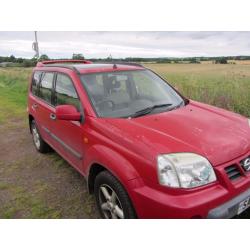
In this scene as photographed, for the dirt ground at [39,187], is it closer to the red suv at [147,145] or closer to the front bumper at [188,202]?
the red suv at [147,145]

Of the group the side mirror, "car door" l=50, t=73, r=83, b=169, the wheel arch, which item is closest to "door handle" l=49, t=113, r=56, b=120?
"car door" l=50, t=73, r=83, b=169

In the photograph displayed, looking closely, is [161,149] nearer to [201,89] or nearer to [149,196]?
[149,196]

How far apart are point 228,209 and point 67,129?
7.35 feet

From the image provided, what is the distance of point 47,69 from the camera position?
468 cm

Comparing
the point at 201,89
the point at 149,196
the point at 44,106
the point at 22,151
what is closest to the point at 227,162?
the point at 149,196

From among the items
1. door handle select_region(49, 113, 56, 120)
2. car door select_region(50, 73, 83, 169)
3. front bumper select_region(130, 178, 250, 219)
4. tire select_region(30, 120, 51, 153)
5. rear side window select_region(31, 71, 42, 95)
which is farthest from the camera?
tire select_region(30, 120, 51, 153)

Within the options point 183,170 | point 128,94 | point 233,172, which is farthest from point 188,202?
point 128,94

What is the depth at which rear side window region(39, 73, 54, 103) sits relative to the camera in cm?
438

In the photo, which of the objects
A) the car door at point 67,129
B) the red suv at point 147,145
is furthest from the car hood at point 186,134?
the car door at point 67,129

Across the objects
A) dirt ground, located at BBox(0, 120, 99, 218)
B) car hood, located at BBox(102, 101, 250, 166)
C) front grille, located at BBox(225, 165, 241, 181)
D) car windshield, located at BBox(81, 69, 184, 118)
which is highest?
car windshield, located at BBox(81, 69, 184, 118)

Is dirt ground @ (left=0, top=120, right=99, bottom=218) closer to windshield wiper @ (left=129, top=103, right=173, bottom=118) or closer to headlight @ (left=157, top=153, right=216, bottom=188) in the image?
windshield wiper @ (left=129, top=103, right=173, bottom=118)

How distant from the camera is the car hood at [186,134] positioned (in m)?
2.38

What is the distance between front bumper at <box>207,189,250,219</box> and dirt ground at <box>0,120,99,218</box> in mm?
1575

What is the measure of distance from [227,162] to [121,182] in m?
0.95
